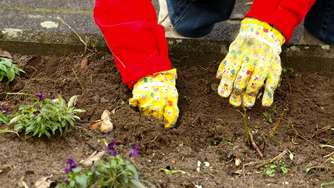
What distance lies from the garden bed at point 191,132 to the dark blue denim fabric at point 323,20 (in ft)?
0.75

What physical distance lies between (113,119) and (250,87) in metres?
0.46

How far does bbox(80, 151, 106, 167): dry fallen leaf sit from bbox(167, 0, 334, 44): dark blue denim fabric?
858mm

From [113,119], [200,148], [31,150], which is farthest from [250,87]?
[31,150]

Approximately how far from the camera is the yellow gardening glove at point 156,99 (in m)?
1.93

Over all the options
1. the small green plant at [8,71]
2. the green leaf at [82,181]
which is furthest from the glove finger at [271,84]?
the small green plant at [8,71]

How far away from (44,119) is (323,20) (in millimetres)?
1219

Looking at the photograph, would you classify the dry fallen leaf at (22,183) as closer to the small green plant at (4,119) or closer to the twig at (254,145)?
the small green plant at (4,119)

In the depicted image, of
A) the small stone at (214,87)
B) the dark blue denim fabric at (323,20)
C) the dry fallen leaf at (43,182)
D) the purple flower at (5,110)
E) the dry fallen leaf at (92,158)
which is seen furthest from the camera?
the dark blue denim fabric at (323,20)

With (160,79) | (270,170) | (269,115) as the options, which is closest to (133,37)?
(160,79)

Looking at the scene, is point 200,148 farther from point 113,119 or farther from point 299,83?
point 299,83

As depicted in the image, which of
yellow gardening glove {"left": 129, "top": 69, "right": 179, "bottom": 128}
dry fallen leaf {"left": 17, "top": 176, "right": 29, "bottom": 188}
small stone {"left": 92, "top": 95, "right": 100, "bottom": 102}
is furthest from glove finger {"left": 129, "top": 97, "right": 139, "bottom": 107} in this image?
dry fallen leaf {"left": 17, "top": 176, "right": 29, "bottom": 188}

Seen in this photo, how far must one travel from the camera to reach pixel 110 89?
2.08 metres

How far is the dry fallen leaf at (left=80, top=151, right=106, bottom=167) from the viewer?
167cm

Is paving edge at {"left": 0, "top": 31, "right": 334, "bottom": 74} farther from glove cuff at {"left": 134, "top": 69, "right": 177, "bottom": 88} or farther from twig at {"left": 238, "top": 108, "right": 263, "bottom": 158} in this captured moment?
twig at {"left": 238, "top": 108, "right": 263, "bottom": 158}
